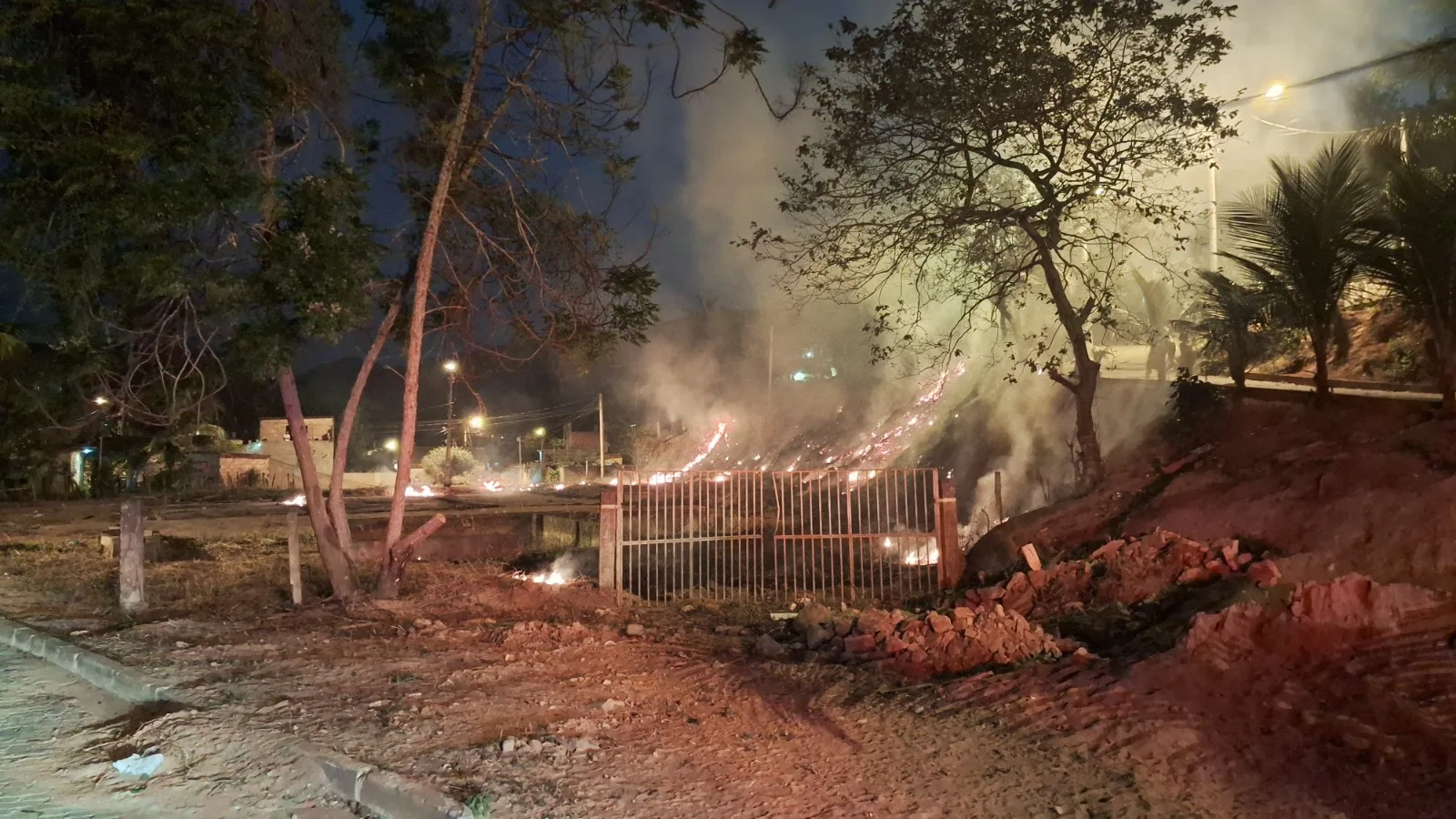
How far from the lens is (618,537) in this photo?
11.7 metres

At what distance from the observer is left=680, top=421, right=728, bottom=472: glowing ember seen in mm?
51406

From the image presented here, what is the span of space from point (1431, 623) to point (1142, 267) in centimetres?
2363

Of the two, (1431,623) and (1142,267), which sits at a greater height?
(1142,267)

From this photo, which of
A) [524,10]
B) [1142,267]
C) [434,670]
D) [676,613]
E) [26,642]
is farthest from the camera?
[1142,267]

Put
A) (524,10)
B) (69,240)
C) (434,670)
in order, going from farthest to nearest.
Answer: (524,10), (69,240), (434,670)

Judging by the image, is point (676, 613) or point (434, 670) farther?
point (676, 613)

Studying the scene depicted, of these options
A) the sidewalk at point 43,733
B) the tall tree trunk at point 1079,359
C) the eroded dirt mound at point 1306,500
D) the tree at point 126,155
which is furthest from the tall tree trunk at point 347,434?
the tall tree trunk at point 1079,359

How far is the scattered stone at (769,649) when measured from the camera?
27.8 ft

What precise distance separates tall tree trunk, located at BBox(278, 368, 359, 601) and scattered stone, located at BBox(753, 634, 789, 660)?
489 cm

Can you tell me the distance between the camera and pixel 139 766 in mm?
5316

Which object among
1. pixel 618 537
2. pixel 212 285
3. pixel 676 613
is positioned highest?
pixel 212 285

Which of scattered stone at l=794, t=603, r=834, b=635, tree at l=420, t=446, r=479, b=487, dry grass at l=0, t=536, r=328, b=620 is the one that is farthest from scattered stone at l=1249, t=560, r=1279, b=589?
tree at l=420, t=446, r=479, b=487

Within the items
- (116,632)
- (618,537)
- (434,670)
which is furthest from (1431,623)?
(116,632)

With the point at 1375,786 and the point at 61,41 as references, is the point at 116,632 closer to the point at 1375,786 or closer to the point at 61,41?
the point at 61,41
